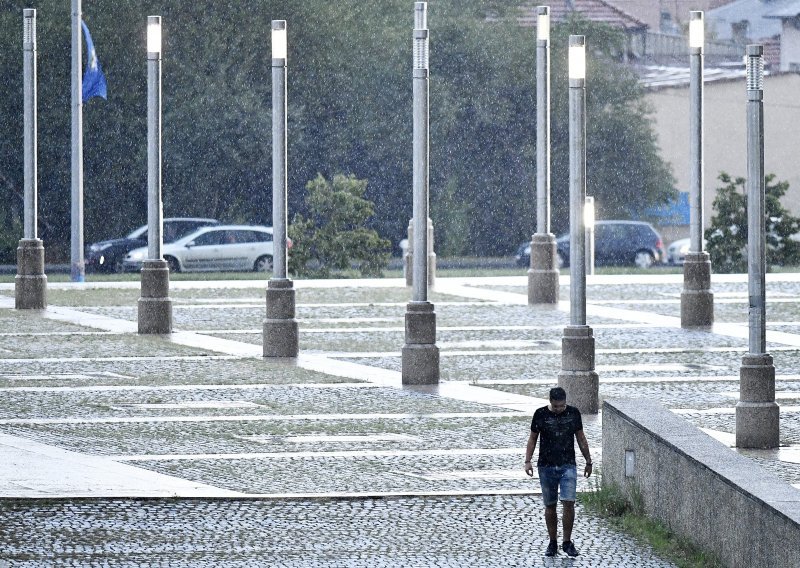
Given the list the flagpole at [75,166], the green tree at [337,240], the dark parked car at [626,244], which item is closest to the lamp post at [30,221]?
the flagpole at [75,166]

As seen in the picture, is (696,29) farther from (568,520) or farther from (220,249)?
(220,249)

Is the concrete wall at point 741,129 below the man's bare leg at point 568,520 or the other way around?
the other way around

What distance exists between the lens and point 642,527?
37.4ft

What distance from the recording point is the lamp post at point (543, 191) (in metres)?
27.0

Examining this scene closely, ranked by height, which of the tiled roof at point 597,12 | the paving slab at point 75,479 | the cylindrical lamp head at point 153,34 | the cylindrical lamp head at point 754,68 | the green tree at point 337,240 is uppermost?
the tiled roof at point 597,12

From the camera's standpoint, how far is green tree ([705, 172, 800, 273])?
39.5 meters

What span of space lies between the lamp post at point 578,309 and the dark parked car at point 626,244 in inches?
1325

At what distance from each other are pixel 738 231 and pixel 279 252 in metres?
20.2

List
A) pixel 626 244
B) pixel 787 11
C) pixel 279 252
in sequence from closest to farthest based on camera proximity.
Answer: pixel 279 252 → pixel 626 244 → pixel 787 11

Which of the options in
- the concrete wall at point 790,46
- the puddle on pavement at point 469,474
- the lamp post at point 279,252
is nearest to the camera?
the puddle on pavement at point 469,474

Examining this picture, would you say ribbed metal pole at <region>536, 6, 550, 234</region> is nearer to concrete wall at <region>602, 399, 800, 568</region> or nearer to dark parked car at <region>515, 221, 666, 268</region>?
concrete wall at <region>602, 399, 800, 568</region>

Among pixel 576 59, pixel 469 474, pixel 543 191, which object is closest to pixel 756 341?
pixel 469 474

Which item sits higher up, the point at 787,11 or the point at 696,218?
the point at 787,11

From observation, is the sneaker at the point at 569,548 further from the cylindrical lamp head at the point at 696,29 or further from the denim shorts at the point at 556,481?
the cylindrical lamp head at the point at 696,29
